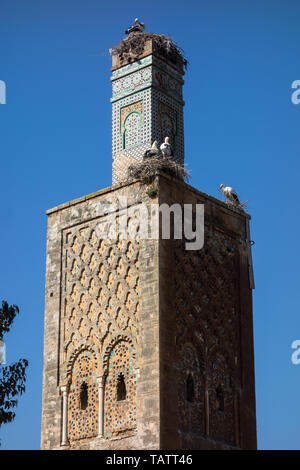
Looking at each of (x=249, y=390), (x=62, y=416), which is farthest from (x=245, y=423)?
(x=62, y=416)

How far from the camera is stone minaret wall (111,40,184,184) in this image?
1998 centimetres

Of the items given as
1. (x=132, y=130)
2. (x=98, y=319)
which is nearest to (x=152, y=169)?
(x=132, y=130)

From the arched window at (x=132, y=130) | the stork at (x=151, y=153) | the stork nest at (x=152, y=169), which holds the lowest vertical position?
the stork nest at (x=152, y=169)

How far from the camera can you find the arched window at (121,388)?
1748cm

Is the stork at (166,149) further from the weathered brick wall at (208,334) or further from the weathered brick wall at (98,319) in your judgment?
the weathered brick wall at (98,319)

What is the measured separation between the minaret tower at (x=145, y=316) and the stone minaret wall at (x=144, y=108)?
0.03 m

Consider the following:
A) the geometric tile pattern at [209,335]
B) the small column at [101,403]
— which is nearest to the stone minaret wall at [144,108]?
the geometric tile pattern at [209,335]

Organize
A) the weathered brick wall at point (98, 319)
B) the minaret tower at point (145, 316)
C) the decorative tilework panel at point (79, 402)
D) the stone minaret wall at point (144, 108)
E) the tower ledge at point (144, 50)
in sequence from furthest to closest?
the tower ledge at point (144, 50)
the stone minaret wall at point (144, 108)
the decorative tilework panel at point (79, 402)
the minaret tower at point (145, 316)
the weathered brick wall at point (98, 319)

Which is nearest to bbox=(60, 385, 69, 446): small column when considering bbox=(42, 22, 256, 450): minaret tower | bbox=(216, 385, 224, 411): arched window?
bbox=(42, 22, 256, 450): minaret tower

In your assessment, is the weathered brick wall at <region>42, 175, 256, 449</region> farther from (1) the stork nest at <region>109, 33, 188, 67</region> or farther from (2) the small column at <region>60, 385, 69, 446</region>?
(1) the stork nest at <region>109, 33, 188, 67</region>

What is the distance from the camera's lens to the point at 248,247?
20031 mm
